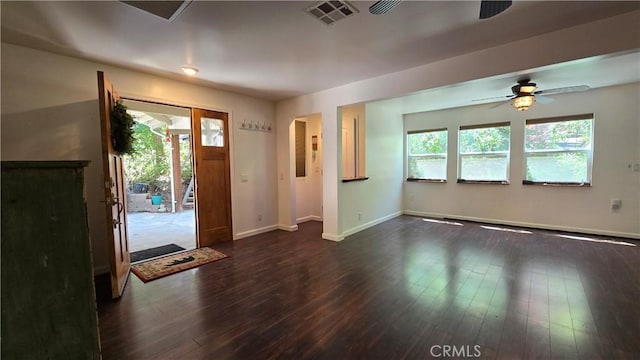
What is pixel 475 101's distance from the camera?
5316 mm

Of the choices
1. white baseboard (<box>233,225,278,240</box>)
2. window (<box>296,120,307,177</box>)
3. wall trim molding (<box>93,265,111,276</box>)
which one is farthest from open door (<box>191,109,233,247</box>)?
window (<box>296,120,307,177</box>)

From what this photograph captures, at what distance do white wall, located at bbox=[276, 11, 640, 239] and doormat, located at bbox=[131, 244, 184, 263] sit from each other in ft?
6.39

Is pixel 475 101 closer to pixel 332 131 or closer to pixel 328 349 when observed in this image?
pixel 332 131

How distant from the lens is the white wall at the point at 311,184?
6.16 m

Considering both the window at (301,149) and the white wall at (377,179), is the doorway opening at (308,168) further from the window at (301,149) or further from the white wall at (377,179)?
the white wall at (377,179)

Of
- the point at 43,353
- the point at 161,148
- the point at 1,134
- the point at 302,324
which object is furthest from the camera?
the point at 161,148

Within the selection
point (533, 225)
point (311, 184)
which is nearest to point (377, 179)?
point (311, 184)

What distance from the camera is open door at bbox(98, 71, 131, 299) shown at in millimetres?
2566

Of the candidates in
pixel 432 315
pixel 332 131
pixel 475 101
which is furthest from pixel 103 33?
pixel 475 101

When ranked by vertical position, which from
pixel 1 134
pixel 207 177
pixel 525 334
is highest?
pixel 1 134

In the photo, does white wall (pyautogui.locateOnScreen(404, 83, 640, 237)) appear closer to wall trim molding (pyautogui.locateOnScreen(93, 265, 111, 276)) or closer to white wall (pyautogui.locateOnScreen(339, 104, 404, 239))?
white wall (pyautogui.locateOnScreen(339, 104, 404, 239))

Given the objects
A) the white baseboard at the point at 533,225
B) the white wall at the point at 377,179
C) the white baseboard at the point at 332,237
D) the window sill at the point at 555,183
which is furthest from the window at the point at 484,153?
the white baseboard at the point at 332,237

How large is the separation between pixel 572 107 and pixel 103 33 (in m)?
6.89

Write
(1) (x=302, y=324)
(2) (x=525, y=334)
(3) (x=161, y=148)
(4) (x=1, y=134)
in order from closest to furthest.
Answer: (2) (x=525, y=334)
(1) (x=302, y=324)
(4) (x=1, y=134)
(3) (x=161, y=148)
